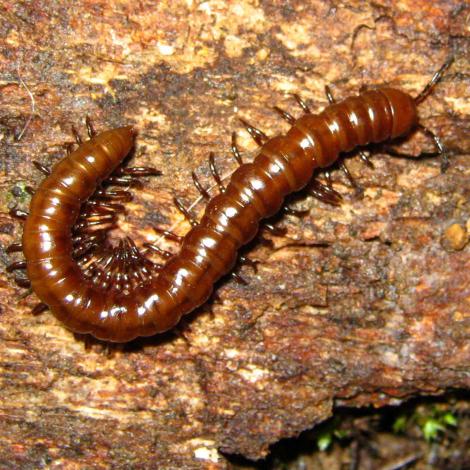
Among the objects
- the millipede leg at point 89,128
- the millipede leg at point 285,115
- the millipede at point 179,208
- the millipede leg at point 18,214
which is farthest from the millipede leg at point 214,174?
the millipede leg at point 18,214

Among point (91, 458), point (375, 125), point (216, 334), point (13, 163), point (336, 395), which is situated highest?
point (375, 125)

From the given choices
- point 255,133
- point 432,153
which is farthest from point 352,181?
point 255,133

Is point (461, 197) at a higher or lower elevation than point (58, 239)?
higher

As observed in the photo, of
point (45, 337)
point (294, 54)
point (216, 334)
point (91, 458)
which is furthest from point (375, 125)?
point (91, 458)

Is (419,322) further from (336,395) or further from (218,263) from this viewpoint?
(218,263)

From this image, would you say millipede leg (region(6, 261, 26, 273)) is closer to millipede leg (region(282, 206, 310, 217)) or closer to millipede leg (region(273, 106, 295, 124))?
millipede leg (region(282, 206, 310, 217))

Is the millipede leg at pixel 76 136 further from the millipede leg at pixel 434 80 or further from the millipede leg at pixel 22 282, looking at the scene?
the millipede leg at pixel 434 80

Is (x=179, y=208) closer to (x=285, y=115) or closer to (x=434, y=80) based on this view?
(x=285, y=115)
